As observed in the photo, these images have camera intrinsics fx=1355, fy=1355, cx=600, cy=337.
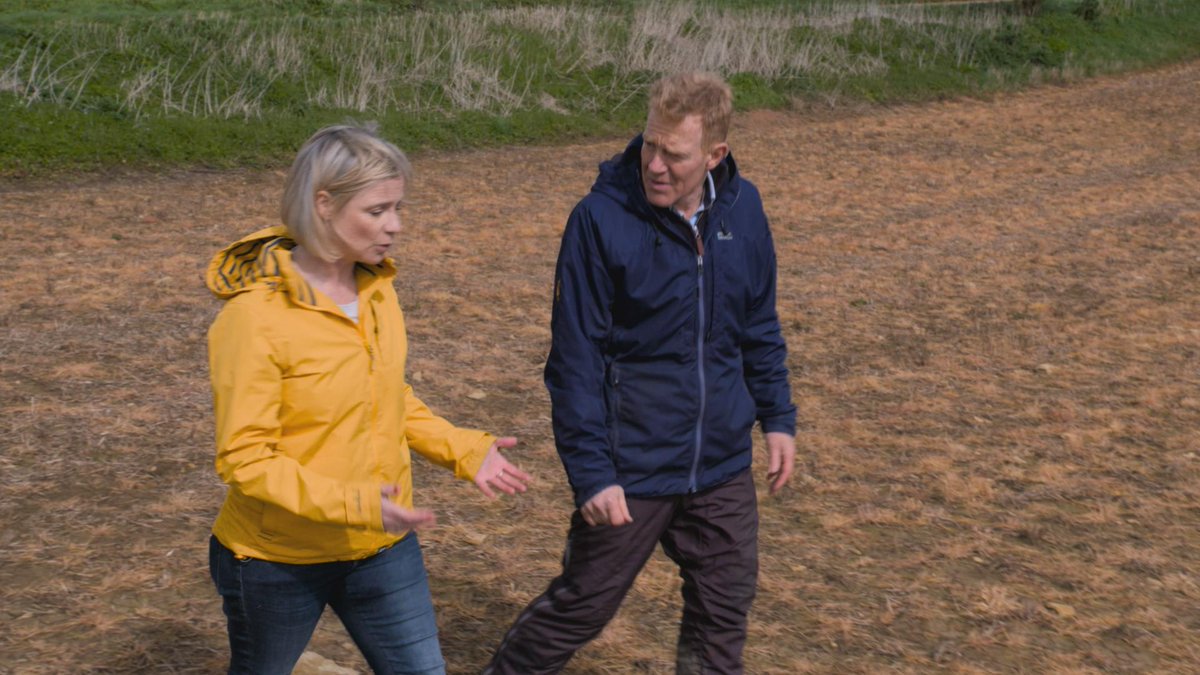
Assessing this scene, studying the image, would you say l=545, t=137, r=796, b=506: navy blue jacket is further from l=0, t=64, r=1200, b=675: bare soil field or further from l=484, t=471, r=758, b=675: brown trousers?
l=0, t=64, r=1200, b=675: bare soil field

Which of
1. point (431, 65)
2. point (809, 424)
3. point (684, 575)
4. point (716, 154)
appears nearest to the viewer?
point (716, 154)

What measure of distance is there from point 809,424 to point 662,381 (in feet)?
11.1

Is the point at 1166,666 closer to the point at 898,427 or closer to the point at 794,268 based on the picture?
the point at 898,427

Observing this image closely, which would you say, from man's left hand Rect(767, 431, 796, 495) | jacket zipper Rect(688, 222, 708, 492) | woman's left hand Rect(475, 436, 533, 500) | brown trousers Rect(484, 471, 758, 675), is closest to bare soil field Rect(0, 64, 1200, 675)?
brown trousers Rect(484, 471, 758, 675)

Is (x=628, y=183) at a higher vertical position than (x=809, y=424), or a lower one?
higher

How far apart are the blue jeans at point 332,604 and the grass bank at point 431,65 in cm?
1024

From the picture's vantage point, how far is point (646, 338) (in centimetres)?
314

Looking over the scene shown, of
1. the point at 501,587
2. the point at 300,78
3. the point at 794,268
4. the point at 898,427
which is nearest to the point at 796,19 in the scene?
the point at 300,78

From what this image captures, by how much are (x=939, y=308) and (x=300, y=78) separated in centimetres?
876

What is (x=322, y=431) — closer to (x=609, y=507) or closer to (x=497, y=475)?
(x=497, y=475)

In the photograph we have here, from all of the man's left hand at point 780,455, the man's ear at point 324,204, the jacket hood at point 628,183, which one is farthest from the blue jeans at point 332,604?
the man's left hand at point 780,455

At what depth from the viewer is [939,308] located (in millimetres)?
8625

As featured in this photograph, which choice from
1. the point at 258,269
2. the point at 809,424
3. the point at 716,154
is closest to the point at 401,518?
the point at 258,269

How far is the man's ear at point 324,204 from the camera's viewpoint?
2.64m
